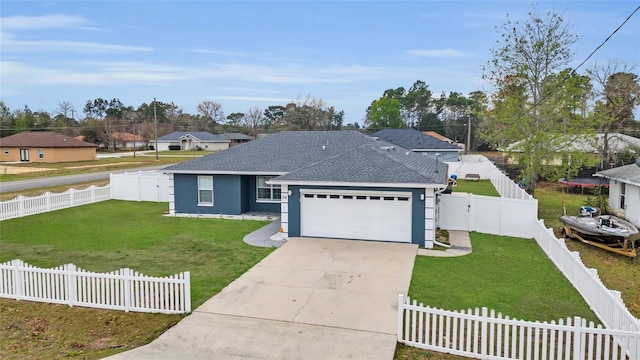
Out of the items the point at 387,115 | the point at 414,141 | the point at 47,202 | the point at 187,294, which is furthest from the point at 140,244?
the point at 387,115

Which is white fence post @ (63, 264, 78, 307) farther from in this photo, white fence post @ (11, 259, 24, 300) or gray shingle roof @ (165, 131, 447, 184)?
gray shingle roof @ (165, 131, 447, 184)

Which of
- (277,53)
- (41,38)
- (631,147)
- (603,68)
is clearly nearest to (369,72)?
(277,53)

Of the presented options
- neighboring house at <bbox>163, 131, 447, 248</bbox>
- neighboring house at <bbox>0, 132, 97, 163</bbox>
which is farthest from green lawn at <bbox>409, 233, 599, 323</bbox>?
neighboring house at <bbox>0, 132, 97, 163</bbox>

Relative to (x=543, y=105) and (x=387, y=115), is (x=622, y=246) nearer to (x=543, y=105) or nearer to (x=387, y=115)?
(x=543, y=105)

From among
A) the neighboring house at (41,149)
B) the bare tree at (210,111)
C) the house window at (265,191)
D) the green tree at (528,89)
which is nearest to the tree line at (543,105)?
the green tree at (528,89)

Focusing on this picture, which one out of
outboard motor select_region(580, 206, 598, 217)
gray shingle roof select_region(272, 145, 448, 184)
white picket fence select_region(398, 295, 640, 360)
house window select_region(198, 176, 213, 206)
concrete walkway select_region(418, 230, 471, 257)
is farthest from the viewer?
house window select_region(198, 176, 213, 206)

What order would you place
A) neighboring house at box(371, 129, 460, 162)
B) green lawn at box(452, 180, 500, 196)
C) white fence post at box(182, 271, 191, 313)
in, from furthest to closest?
neighboring house at box(371, 129, 460, 162), green lawn at box(452, 180, 500, 196), white fence post at box(182, 271, 191, 313)
